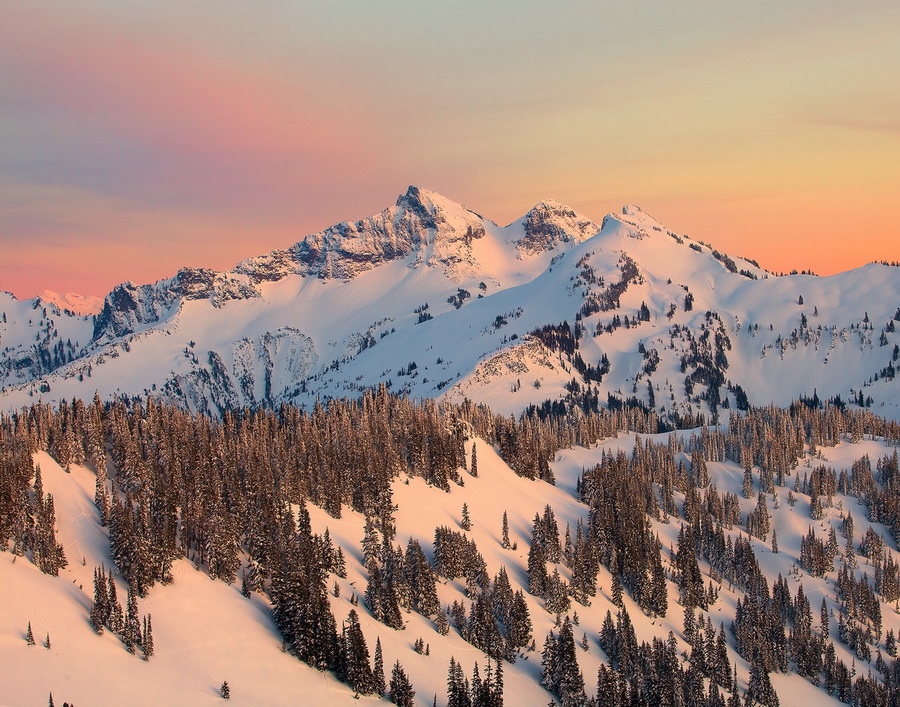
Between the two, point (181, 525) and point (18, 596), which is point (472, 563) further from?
point (18, 596)

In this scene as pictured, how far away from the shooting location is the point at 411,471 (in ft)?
620

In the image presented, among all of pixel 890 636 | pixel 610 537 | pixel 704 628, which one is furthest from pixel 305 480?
pixel 890 636

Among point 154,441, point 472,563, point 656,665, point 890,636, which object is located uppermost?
point 154,441

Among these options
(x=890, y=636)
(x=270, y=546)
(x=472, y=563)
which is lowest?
(x=890, y=636)

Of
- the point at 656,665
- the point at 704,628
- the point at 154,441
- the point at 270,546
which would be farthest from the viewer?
the point at 704,628

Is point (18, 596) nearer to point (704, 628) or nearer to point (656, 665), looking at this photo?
point (656, 665)

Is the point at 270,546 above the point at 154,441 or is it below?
below

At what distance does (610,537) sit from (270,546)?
95.2 metres

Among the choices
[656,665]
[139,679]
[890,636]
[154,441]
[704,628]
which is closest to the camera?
[139,679]

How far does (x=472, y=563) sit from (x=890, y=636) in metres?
102

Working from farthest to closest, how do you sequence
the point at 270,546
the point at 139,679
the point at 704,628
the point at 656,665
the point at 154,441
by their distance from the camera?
the point at 704,628, the point at 154,441, the point at 656,665, the point at 270,546, the point at 139,679

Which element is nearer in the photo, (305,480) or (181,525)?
(181,525)

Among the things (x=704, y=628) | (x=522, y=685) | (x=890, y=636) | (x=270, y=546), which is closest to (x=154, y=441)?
(x=270, y=546)

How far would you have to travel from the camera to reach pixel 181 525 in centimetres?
12888
